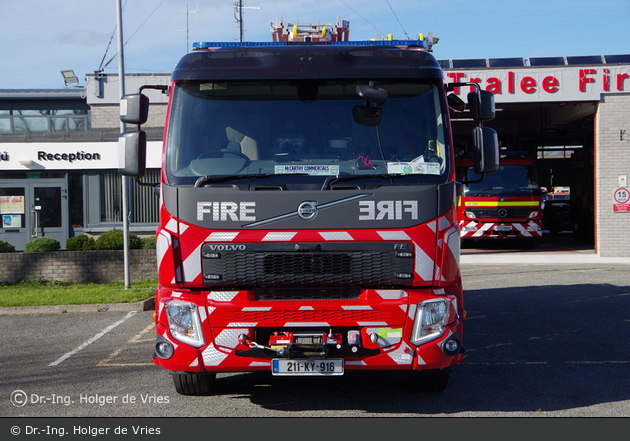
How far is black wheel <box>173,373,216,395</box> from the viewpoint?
5.40 meters

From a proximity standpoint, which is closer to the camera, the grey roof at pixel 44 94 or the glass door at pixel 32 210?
the glass door at pixel 32 210

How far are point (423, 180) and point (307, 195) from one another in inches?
37.2

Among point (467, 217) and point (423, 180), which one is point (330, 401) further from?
point (467, 217)

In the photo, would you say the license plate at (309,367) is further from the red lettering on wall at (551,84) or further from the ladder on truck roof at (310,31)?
the red lettering on wall at (551,84)

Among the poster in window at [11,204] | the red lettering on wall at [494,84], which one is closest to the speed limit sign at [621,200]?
the red lettering on wall at [494,84]

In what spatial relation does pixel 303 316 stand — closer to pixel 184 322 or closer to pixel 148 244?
pixel 184 322

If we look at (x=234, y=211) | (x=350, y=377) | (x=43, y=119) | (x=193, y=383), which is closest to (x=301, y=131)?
(x=234, y=211)

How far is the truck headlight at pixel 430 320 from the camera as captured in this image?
4.78m

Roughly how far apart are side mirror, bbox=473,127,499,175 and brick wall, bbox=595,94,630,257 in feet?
47.6

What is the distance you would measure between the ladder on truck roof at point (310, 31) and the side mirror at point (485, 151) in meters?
2.37

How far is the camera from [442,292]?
485cm

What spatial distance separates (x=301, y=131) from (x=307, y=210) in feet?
2.64

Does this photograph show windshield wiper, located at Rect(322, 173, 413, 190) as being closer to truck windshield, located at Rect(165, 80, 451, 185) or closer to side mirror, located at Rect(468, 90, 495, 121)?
truck windshield, located at Rect(165, 80, 451, 185)

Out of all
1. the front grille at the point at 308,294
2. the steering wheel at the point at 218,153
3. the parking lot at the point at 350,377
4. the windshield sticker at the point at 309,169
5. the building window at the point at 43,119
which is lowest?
the parking lot at the point at 350,377
